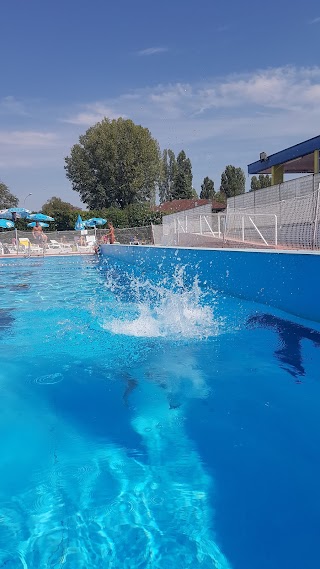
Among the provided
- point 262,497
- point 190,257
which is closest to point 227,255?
point 190,257

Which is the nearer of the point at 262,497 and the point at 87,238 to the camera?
the point at 262,497

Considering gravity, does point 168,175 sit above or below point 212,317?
above

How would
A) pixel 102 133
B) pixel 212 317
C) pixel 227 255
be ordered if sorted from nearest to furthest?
pixel 212 317 < pixel 227 255 < pixel 102 133

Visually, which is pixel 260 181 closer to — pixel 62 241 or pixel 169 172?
pixel 169 172

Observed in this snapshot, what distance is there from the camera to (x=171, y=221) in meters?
19.7

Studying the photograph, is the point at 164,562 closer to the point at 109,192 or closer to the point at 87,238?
the point at 87,238

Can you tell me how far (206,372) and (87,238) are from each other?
2484 centimetres

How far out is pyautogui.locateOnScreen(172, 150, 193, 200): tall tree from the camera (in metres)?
62.4

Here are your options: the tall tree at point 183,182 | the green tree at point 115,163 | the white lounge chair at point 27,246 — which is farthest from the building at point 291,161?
the tall tree at point 183,182

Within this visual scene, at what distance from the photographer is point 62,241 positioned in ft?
95.3

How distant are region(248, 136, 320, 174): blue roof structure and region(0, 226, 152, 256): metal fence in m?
6.72

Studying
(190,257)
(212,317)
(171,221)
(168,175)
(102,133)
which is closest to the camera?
(212,317)

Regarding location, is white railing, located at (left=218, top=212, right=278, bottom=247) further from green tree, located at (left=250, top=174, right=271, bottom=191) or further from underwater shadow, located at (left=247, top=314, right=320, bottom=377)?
green tree, located at (left=250, top=174, right=271, bottom=191)

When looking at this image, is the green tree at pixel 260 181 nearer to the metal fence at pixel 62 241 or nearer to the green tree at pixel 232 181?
the green tree at pixel 232 181
